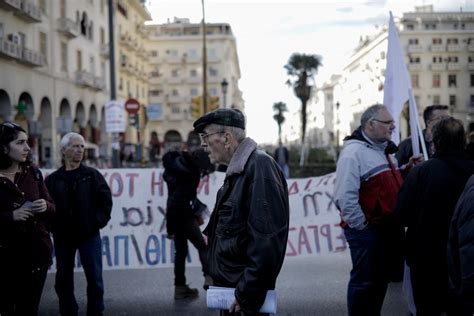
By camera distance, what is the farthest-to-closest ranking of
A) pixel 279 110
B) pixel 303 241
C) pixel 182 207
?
pixel 279 110 < pixel 303 241 < pixel 182 207

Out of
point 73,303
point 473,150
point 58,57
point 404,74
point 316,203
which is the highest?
point 58,57

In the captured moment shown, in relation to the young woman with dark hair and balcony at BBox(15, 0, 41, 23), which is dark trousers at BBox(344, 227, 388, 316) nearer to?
the young woman with dark hair

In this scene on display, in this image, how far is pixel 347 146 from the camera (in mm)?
4879

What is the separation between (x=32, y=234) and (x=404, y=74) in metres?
4.01

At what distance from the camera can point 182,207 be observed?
21.7 feet

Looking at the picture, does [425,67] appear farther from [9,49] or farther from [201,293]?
[201,293]

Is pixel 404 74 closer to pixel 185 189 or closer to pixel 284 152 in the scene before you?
pixel 185 189

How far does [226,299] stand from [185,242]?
3722 mm

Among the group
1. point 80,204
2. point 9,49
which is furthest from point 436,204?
point 9,49

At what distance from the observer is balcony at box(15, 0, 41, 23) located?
28.7 meters

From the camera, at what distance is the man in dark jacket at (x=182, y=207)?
661 centimetres

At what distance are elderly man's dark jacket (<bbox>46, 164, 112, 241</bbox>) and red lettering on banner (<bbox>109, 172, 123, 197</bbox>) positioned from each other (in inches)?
84.8

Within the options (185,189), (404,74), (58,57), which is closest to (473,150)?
(404,74)

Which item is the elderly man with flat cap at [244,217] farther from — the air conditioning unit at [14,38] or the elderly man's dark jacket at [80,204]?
the air conditioning unit at [14,38]
